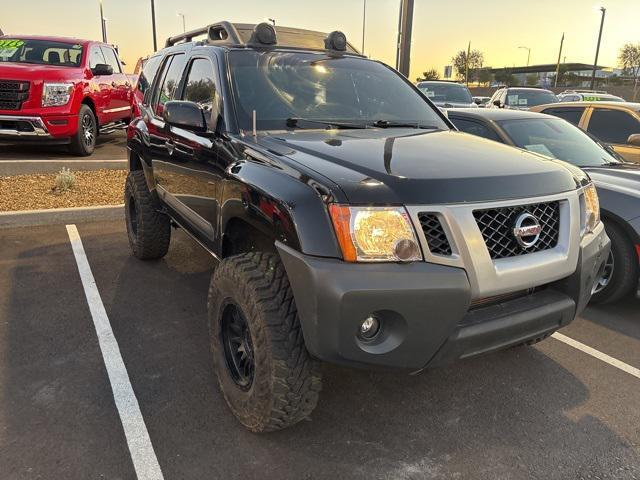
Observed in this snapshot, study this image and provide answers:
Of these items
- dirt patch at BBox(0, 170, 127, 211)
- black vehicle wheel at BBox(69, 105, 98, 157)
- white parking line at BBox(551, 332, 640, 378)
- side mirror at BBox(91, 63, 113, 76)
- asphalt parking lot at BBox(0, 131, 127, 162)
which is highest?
side mirror at BBox(91, 63, 113, 76)

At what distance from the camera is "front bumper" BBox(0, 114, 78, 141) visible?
832cm

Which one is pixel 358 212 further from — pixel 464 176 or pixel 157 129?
pixel 157 129

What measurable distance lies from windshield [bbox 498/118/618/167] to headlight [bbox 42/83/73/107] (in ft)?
23.0

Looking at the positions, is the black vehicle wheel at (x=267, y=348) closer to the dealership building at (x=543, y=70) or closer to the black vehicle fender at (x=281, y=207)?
the black vehicle fender at (x=281, y=207)

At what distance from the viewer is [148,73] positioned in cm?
511

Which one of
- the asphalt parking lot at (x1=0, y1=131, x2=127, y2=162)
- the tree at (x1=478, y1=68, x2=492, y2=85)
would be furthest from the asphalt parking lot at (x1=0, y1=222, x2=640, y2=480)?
the tree at (x1=478, y1=68, x2=492, y2=85)

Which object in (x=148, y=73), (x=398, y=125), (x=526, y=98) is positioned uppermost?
(x=148, y=73)

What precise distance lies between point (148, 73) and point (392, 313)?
4.09 metres

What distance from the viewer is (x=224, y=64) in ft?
10.6

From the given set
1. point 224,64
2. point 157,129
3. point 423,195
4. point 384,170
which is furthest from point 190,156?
point 423,195

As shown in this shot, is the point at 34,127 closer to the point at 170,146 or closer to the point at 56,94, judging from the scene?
the point at 56,94

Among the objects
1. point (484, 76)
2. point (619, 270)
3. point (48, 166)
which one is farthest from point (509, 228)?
point (484, 76)

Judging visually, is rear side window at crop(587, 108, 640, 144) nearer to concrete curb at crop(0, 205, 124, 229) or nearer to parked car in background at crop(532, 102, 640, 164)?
parked car in background at crop(532, 102, 640, 164)

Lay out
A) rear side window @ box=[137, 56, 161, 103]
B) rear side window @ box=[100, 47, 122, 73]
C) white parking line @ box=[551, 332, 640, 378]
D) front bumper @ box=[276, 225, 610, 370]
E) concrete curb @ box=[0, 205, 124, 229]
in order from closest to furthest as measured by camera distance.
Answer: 1. front bumper @ box=[276, 225, 610, 370]
2. white parking line @ box=[551, 332, 640, 378]
3. rear side window @ box=[137, 56, 161, 103]
4. concrete curb @ box=[0, 205, 124, 229]
5. rear side window @ box=[100, 47, 122, 73]
